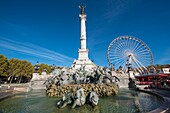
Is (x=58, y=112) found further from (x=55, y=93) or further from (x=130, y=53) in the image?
(x=130, y=53)

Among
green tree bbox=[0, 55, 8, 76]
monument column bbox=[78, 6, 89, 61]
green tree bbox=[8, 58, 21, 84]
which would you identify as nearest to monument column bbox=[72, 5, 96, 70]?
monument column bbox=[78, 6, 89, 61]

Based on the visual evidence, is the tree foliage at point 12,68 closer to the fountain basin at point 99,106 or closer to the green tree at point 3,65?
the green tree at point 3,65

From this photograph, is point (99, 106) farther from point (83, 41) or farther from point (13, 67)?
point (13, 67)

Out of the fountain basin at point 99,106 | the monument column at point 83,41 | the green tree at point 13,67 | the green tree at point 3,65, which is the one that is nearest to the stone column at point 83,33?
the monument column at point 83,41

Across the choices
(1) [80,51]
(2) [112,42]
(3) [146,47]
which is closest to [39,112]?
(1) [80,51]

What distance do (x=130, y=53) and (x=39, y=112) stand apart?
133 feet

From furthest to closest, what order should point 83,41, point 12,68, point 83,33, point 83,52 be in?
point 83,33
point 83,41
point 83,52
point 12,68

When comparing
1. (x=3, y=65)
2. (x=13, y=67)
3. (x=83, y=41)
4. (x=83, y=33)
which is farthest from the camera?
(x=83, y=33)

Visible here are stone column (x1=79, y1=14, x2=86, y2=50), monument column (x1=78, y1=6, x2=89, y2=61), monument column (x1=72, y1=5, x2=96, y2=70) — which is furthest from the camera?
stone column (x1=79, y1=14, x2=86, y2=50)

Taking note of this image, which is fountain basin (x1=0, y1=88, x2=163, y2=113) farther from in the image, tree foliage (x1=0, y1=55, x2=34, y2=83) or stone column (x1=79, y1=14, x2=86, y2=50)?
stone column (x1=79, y1=14, x2=86, y2=50)

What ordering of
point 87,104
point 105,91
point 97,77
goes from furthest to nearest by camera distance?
point 97,77, point 105,91, point 87,104

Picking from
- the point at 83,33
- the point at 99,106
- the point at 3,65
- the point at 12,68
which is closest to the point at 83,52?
the point at 83,33

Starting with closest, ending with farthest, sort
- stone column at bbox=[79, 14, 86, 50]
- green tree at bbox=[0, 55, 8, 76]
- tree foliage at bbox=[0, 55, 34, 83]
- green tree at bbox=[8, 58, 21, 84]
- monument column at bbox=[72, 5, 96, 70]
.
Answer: green tree at bbox=[0, 55, 8, 76]
tree foliage at bbox=[0, 55, 34, 83]
monument column at bbox=[72, 5, 96, 70]
green tree at bbox=[8, 58, 21, 84]
stone column at bbox=[79, 14, 86, 50]

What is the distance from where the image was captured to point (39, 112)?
8.30 metres
